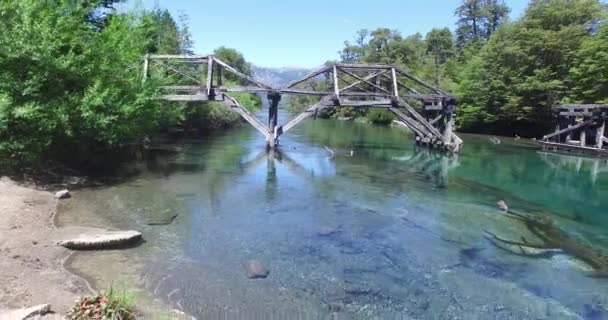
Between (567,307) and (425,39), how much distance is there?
245 ft

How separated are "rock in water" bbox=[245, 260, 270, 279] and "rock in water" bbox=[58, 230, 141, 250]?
281cm

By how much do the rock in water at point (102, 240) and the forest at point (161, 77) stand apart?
17.3 feet

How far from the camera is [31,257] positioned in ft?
26.6

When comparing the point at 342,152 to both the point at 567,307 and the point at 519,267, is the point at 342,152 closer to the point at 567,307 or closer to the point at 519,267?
the point at 519,267

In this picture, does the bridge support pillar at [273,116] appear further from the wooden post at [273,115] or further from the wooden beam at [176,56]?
the wooden beam at [176,56]

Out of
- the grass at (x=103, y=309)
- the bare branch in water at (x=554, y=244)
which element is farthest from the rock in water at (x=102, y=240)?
the bare branch in water at (x=554, y=244)

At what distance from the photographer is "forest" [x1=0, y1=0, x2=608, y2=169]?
13062 millimetres

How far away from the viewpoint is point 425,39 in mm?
76312

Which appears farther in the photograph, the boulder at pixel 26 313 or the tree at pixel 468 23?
the tree at pixel 468 23

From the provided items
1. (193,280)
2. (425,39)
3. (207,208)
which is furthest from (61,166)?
(425,39)

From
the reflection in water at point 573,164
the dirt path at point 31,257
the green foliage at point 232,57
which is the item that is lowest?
the dirt path at point 31,257

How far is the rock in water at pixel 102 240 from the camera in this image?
8977 millimetres

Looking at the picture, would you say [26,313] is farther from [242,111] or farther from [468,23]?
[468,23]

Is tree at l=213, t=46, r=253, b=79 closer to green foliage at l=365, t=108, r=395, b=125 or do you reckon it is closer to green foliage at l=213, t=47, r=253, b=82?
A: green foliage at l=213, t=47, r=253, b=82
